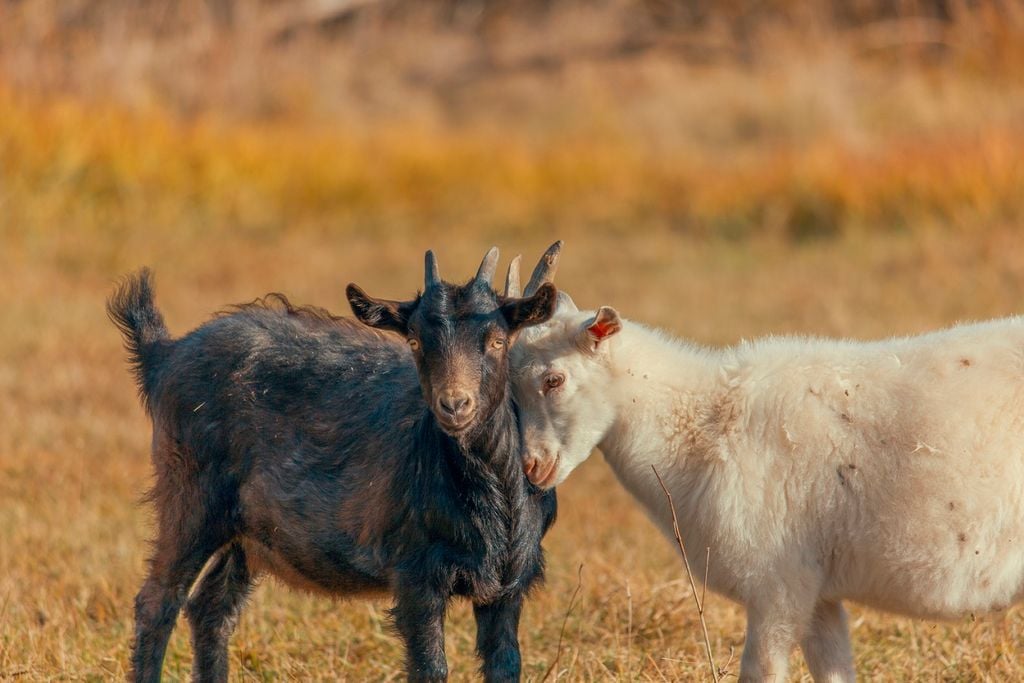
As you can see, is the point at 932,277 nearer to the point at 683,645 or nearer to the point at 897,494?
the point at 683,645

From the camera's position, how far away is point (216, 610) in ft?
19.9

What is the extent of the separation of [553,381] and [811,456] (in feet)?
2.91

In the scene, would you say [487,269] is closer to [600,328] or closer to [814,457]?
[600,328]

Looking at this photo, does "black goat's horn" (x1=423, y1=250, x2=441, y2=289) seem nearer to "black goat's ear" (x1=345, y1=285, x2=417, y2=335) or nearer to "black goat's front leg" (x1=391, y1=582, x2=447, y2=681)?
"black goat's ear" (x1=345, y1=285, x2=417, y2=335)

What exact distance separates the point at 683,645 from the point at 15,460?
198 inches

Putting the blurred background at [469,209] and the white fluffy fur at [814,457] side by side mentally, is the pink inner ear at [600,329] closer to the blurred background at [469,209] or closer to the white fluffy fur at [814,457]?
the white fluffy fur at [814,457]

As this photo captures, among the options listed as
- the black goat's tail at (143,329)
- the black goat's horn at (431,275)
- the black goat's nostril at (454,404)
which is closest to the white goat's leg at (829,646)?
the black goat's nostril at (454,404)

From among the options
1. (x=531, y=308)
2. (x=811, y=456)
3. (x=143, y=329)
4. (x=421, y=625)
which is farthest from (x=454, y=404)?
(x=143, y=329)

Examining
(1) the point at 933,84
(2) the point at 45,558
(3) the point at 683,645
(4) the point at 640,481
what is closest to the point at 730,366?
(4) the point at 640,481

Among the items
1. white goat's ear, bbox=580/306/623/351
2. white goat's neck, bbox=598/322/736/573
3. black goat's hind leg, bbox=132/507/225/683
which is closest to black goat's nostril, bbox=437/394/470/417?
white goat's ear, bbox=580/306/623/351

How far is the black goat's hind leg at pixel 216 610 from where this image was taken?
237 inches

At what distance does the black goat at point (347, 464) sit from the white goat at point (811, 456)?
268 mm

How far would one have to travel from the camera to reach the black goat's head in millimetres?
4828

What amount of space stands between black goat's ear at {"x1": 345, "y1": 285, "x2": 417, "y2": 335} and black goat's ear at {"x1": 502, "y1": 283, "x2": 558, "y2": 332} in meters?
0.32
